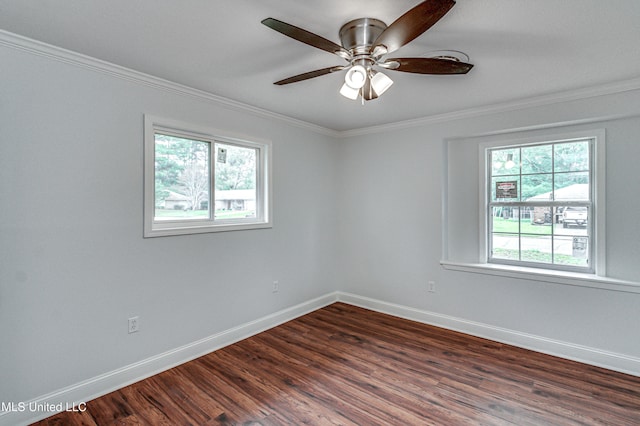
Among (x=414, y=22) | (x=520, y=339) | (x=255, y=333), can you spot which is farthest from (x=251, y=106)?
(x=520, y=339)

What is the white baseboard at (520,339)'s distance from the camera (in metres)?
2.71

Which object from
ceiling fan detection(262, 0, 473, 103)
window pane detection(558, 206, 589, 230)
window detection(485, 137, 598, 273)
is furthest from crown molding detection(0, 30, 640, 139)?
ceiling fan detection(262, 0, 473, 103)

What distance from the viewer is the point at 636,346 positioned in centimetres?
266

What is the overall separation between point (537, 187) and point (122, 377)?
4.10m

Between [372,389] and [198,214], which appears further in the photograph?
[198,214]

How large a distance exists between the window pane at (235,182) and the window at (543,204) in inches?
102

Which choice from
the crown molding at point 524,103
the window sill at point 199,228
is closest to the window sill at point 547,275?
the crown molding at point 524,103

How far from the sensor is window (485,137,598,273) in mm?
2984

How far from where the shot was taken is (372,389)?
2.44 meters

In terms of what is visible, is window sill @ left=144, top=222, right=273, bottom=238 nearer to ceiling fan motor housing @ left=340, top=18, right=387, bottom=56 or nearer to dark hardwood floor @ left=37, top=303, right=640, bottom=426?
dark hardwood floor @ left=37, top=303, right=640, bottom=426

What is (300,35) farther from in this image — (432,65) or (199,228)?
(199,228)

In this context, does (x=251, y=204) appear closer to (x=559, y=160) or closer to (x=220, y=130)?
(x=220, y=130)

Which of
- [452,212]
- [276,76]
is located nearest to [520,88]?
[452,212]

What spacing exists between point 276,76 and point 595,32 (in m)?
2.06
